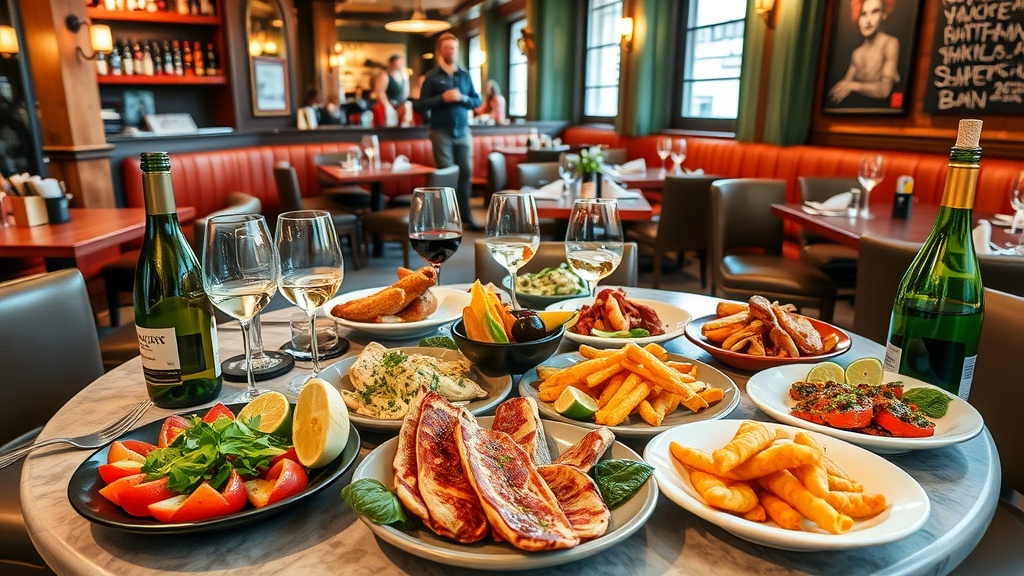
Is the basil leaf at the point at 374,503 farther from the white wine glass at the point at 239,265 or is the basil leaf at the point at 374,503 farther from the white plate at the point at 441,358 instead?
the white wine glass at the point at 239,265

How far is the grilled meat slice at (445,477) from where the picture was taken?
1.95 feet

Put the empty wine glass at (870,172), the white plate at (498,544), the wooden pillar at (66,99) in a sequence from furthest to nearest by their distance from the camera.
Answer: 1. the wooden pillar at (66,99)
2. the empty wine glass at (870,172)
3. the white plate at (498,544)

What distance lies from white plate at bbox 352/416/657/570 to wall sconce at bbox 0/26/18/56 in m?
4.95

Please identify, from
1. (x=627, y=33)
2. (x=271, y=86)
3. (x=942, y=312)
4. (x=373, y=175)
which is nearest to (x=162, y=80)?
(x=271, y=86)

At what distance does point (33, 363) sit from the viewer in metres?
1.36

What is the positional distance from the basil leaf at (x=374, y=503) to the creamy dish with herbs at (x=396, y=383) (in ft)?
0.78

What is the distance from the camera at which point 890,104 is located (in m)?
4.58

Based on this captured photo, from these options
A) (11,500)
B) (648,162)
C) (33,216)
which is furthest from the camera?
(648,162)

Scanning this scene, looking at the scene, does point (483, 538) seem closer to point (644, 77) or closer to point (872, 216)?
point (872, 216)

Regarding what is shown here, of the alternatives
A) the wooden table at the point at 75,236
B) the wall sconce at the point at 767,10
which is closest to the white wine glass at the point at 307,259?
the wooden table at the point at 75,236

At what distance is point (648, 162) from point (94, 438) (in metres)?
6.68

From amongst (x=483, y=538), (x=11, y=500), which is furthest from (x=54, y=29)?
(x=483, y=538)

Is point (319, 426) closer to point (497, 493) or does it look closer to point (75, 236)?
point (497, 493)

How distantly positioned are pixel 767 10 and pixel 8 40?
5.62 metres
